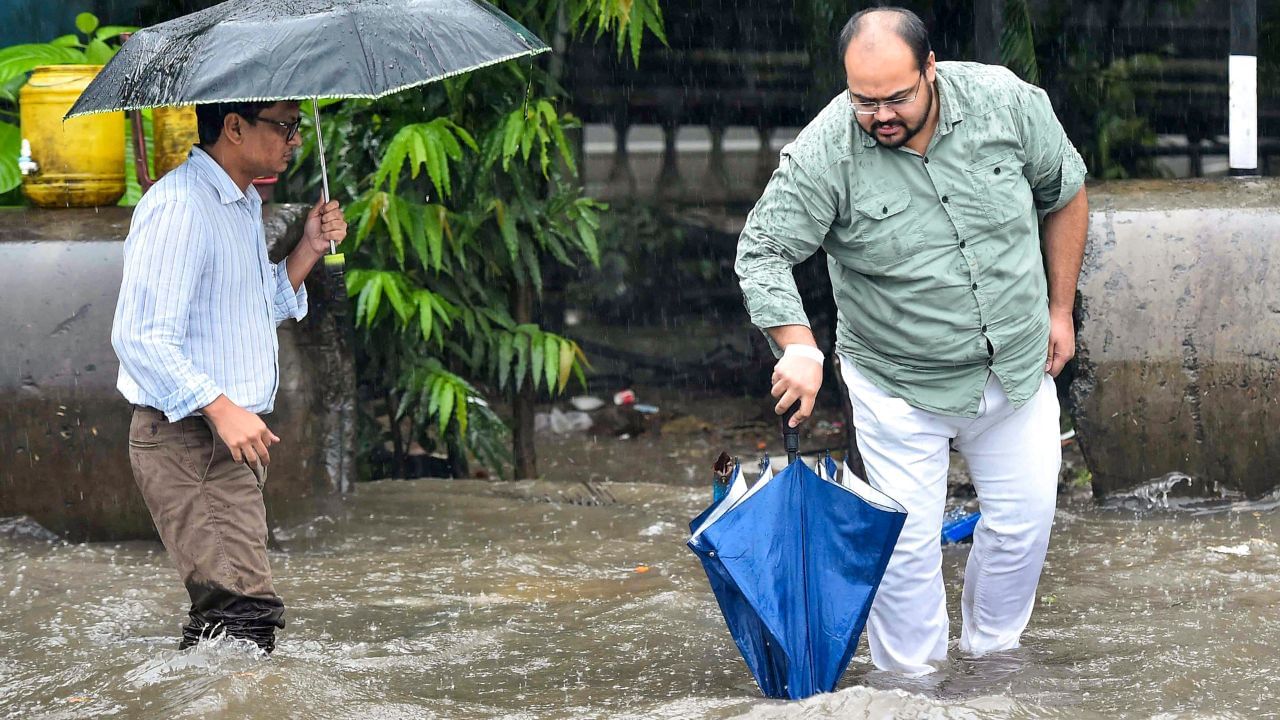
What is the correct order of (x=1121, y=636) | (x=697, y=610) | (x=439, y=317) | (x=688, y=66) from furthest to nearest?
(x=688, y=66)
(x=439, y=317)
(x=697, y=610)
(x=1121, y=636)

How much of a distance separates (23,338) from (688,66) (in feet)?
16.0

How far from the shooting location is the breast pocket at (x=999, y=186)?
11.0 feet

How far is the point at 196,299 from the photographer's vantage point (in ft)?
11.2

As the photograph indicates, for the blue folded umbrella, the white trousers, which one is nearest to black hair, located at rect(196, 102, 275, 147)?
the white trousers

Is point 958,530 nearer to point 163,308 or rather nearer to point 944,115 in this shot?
point 944,115

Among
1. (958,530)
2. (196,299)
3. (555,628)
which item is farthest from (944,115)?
(958,530)

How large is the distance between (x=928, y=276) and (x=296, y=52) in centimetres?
159

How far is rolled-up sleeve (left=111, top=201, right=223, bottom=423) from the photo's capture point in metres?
3.27

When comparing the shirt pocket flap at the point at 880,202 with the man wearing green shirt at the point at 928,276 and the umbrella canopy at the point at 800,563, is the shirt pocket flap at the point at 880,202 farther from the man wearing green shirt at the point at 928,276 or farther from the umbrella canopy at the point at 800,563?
the umbrella canopy at the point at 800,563

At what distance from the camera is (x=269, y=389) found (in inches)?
143

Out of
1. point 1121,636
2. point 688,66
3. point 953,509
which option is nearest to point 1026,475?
point 1121,636

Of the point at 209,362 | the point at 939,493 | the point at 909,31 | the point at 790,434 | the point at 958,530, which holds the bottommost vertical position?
the point at 958,530

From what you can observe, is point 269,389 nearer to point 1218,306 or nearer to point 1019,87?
point 1019,87

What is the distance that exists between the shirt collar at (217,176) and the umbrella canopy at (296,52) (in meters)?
0.16
